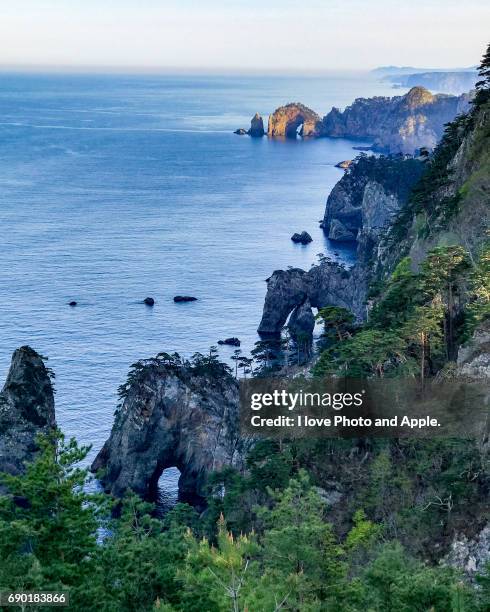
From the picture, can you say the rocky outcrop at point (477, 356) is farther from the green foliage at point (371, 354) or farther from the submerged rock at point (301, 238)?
the submerged rock at point (301, 238)

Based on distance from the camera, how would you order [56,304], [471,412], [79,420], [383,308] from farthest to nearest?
→ [56,304] → [79,420] → [383,308] → [471,412]

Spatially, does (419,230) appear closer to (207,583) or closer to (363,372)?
(363,372)

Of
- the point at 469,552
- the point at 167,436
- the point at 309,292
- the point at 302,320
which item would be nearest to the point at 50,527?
the point at 469,552

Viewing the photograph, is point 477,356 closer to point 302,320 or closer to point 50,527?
point 50,527

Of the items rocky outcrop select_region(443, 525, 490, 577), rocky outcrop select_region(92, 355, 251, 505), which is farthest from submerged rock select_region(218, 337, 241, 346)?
rocky outcrop select_region(443, 525, 490, 577)

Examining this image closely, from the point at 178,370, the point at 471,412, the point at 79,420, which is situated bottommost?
the point at 79,420

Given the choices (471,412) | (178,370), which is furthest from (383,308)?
(178,370)
